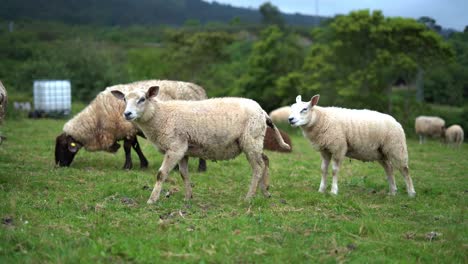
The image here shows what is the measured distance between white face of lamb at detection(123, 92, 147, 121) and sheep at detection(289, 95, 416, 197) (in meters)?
2.76

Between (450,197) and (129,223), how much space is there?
5946 mm

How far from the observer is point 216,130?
910 centimetres

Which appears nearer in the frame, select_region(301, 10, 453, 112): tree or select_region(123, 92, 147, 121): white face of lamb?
select_region(123, 92, 147, 121): white face of lamb

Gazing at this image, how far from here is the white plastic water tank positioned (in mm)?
27562

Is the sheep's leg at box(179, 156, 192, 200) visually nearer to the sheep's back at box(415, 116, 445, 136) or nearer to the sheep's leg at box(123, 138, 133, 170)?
the sheep's leg at box(123, 138, 133, 170)

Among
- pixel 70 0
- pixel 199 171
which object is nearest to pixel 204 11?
pixel 70 0

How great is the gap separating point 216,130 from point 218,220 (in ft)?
6.13

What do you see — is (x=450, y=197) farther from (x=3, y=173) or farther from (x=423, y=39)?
(x=423, y=39)

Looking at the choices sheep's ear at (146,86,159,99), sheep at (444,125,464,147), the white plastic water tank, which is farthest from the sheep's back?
sheep's ear at (146,86,159,99)

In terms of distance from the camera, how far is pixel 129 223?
7352 mm

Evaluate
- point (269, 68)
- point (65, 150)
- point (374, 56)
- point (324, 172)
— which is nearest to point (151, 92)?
point (324, 172)

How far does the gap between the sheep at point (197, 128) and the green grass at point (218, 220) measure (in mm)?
698

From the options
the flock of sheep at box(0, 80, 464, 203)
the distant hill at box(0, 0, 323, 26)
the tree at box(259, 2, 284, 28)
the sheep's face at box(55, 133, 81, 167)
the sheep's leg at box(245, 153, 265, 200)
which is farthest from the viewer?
the tree at box(259, 2, 284, 28)

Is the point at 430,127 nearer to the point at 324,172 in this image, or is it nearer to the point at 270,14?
the point at 324,172
